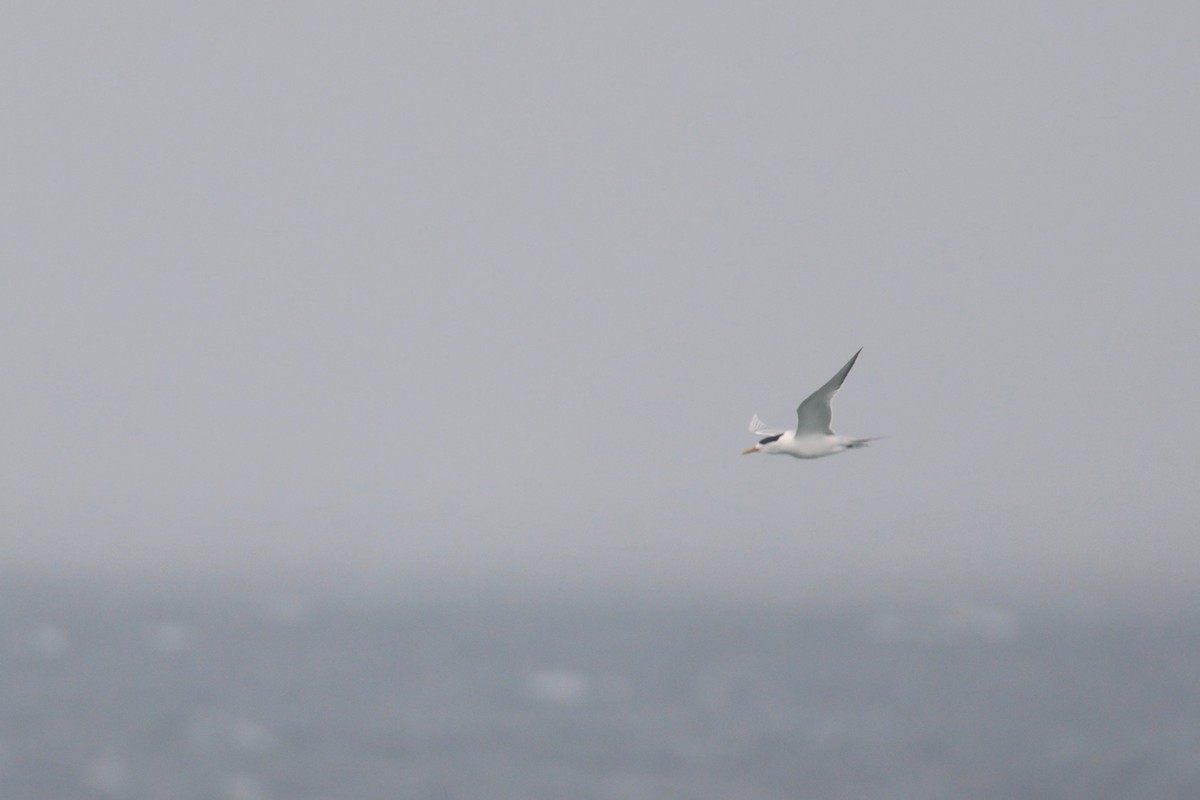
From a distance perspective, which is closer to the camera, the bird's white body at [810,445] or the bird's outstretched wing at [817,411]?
the bird's outstretched wing at [817,411]

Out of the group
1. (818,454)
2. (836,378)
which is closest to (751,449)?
(818,454)

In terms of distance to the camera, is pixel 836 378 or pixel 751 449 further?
pixel 751 449

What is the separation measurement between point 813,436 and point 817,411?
5.95ft

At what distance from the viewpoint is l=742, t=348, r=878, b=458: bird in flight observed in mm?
54094

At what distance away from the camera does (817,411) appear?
54.8 metres

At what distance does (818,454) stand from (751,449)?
374cm

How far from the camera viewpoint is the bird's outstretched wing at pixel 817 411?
53625 millimetres

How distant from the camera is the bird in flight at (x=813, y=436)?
2130 inches

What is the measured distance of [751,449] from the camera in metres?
59.3

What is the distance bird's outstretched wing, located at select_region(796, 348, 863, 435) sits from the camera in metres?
53.6

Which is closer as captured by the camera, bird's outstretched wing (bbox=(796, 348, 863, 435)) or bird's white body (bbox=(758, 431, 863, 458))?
bird's outstretched wing (bbox=(796, 348, 863, 435))

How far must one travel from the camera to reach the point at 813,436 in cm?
5631

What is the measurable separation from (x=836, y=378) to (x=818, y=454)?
17.1ft

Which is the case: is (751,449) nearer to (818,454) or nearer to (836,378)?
(818,454)
